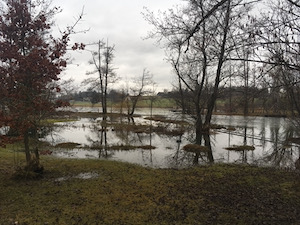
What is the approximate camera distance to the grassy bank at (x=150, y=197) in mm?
4605

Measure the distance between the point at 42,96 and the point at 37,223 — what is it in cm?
341

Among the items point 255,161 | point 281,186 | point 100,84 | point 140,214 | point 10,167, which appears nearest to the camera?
point 140,214

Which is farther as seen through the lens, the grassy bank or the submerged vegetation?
the submerged vegetation

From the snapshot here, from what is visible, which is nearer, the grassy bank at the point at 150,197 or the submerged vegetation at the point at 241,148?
the grassy bank at the point at 150,197

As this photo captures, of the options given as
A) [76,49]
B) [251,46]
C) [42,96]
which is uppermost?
[76,49]

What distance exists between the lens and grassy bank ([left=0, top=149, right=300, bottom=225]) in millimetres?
4605

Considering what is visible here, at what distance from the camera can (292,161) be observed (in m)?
10.9

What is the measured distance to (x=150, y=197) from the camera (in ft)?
18.5

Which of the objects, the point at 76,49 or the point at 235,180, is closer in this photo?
the point at 76,49

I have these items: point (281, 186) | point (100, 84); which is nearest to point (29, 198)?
point (281, 186)

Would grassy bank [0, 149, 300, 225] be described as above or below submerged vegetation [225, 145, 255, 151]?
above

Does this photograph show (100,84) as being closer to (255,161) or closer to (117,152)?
(117,152)

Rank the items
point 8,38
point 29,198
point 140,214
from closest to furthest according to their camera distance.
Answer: point 140,214 < point 29,198 < point 8,38

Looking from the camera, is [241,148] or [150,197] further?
[241,148]
